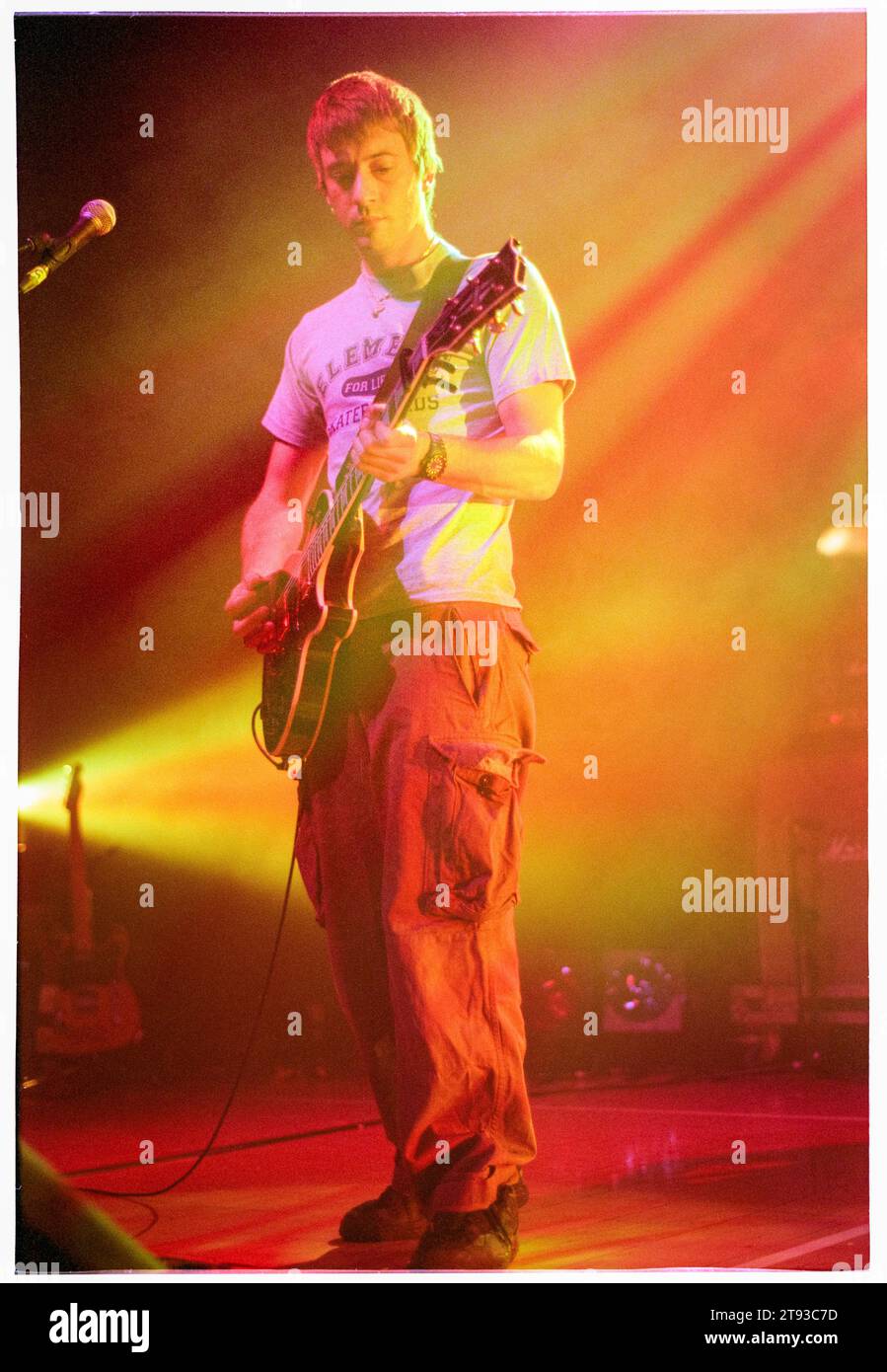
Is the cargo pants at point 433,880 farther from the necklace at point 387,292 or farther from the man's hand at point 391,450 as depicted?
the necklace at point 387,292

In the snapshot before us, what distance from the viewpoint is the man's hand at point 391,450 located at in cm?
277

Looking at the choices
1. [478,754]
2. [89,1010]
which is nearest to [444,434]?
[478,754]

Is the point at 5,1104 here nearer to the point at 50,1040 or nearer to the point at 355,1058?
the point at 50,1040

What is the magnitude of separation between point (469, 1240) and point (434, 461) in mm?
1585

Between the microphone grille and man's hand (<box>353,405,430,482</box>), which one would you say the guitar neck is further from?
the microphone grille

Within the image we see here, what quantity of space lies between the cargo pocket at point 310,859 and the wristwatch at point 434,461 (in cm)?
80

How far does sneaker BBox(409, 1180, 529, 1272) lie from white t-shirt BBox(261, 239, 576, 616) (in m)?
1.28

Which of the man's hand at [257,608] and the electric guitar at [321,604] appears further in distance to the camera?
the man's hand at [257,608]

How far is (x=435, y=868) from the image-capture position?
291 cm

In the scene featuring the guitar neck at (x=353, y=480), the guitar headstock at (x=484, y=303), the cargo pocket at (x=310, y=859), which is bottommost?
the cargo pocket at (x=310, y=859)

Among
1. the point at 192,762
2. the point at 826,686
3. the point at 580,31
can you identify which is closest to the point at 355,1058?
the point at 192,762

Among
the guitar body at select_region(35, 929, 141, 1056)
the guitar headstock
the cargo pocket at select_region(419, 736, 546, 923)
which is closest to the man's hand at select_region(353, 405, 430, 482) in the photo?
the guitar headstock

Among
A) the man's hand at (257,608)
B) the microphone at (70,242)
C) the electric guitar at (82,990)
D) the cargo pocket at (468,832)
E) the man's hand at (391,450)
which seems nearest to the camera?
the microphone at (70,242)

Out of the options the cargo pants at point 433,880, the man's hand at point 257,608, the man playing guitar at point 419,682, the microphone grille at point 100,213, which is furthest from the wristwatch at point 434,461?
the microphone grille at point 100,213
